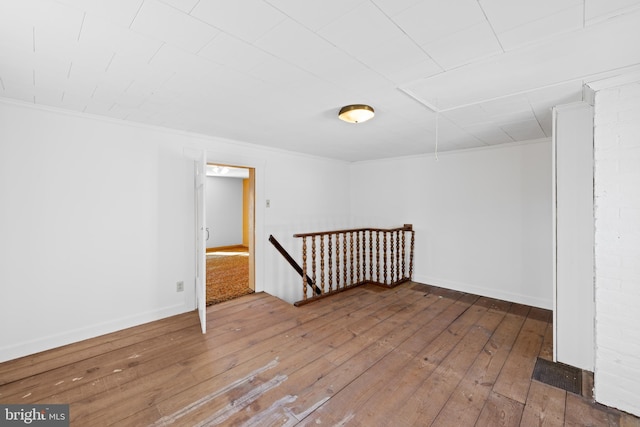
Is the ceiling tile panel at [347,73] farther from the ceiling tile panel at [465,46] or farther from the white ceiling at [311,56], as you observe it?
the ceiling tile panel at [465,46]

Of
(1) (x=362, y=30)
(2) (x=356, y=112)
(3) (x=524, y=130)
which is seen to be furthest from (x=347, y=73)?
(3) (x=524, y=130)

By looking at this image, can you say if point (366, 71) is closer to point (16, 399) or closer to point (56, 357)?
point (16, 399)

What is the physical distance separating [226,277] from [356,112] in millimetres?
3978

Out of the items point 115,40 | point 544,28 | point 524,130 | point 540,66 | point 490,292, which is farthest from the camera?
point 490,292

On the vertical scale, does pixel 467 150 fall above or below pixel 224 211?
above

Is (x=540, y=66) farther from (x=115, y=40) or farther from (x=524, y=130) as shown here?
(x=115, y=40)

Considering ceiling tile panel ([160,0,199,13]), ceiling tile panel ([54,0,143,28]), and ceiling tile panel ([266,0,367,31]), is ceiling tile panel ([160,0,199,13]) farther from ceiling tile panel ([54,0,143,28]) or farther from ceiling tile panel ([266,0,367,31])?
ceiling tile panel ([266,0,367,31])

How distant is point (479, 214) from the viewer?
413cm

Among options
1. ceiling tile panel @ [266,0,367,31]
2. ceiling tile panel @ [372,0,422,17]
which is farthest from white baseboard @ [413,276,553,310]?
ceiling tile panel @ [266,0,367,31]

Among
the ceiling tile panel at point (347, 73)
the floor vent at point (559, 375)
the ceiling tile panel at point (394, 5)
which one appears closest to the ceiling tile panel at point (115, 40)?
the ceiling tile panel at point (347, 73)

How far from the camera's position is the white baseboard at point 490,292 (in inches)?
141

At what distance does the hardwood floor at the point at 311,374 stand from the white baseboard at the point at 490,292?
39 cm

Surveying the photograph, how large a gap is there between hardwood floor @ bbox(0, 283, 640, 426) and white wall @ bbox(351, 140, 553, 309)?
0.75 meters

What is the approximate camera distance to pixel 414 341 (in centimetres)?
269
